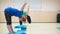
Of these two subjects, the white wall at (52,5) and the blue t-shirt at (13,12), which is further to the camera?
the white wall at (52,5)

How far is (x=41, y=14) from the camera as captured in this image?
489 centimetres

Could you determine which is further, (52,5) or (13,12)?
(52,5)

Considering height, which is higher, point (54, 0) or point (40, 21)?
point (54, 0)

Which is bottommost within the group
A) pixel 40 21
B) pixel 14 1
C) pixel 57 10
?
pixel 40 21

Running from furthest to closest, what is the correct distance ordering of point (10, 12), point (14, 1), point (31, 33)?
Result: 1. point (14, 1)
2. point (31, 33)
3. point (10, 12)

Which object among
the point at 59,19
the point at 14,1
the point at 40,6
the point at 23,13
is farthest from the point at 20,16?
the point at 59,19

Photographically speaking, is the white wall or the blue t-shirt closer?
the blue t-shirt

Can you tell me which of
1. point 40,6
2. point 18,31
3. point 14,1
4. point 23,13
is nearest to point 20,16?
point 23,13

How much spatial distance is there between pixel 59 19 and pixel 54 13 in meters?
0.31

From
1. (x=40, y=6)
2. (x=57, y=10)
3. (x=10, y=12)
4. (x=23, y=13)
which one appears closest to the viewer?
(x=10, y=12)

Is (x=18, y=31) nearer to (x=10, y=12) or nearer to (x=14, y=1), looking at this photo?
(x=10, y=12)

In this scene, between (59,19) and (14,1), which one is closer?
(14,1)

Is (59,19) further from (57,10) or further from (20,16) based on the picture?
(20,16)

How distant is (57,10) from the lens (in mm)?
5105
